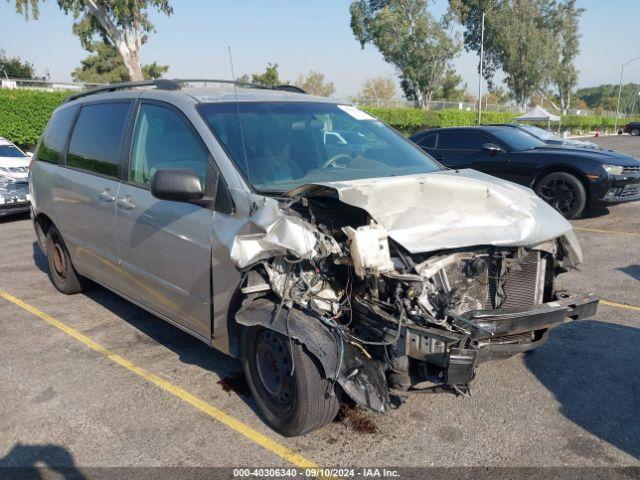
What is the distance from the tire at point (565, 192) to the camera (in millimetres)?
9070

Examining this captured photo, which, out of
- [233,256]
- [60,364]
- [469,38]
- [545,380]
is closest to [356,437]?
[233,256]

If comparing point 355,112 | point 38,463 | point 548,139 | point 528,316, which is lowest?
point 38,463

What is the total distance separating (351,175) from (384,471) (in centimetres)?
178

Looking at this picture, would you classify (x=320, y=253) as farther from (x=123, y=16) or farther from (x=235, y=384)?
(x=123, y=16)

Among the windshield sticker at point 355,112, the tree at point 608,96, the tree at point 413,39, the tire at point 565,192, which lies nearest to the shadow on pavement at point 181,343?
the windshield sticker at point 355,112

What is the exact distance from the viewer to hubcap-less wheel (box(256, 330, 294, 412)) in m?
3.07

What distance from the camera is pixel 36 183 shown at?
573 cm

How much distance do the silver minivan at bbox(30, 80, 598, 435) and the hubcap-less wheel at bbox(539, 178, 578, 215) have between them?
6.00 m

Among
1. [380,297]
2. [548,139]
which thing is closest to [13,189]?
[380,297]

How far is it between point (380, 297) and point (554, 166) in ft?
24.3

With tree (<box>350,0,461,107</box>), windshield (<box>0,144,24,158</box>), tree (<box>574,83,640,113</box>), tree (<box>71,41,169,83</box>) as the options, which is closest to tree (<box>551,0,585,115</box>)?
tree (<box>350,0,461,107</box>)

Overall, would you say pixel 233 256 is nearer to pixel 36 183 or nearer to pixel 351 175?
pixel 351 175

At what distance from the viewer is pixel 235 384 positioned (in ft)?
12.5

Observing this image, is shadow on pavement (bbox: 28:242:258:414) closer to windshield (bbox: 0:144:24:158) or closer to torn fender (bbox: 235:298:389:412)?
torn fender (bbox: 235:298:389:412)
